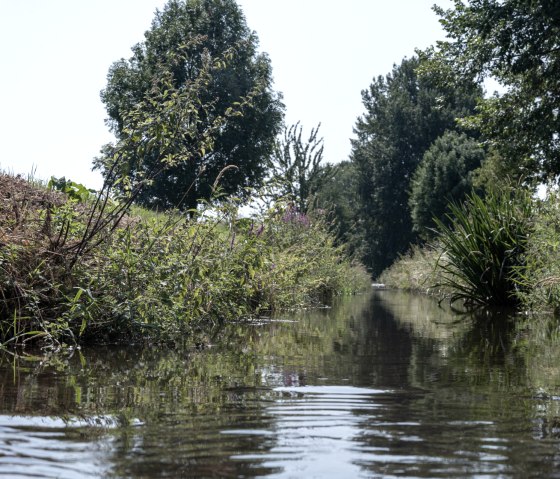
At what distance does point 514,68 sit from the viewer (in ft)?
72.5

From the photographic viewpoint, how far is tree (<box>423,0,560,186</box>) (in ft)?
72.0

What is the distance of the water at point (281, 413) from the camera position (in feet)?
8.82

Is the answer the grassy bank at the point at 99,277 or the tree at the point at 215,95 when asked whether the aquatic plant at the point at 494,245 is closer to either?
the grassy bank at the point at 99,277

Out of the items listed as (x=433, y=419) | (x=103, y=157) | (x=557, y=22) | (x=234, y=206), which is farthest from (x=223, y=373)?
(x=557, y=22)

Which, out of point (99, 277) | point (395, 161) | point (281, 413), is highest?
point (395, 161)

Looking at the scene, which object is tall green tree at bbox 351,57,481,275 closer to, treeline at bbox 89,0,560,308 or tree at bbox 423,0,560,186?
treeline at bbox 89,0,560,308

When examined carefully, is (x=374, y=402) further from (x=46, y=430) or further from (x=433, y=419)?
A: (x=46, y=430)

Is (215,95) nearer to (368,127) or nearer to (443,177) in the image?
(443,177)

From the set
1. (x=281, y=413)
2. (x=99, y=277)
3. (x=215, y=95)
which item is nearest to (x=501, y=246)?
(x=99, y=277)

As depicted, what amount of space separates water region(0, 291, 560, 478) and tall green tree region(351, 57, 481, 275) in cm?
6055

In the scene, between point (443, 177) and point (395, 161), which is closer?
point (443, 177)

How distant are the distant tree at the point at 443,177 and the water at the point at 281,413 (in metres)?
43.9

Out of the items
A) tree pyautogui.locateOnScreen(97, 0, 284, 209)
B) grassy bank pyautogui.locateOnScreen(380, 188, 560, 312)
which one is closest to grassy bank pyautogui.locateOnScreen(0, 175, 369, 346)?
grassy bank pyautogui.locateOnScreen(380, 188, 560, 312)

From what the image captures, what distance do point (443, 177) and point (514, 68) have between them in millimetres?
28588
